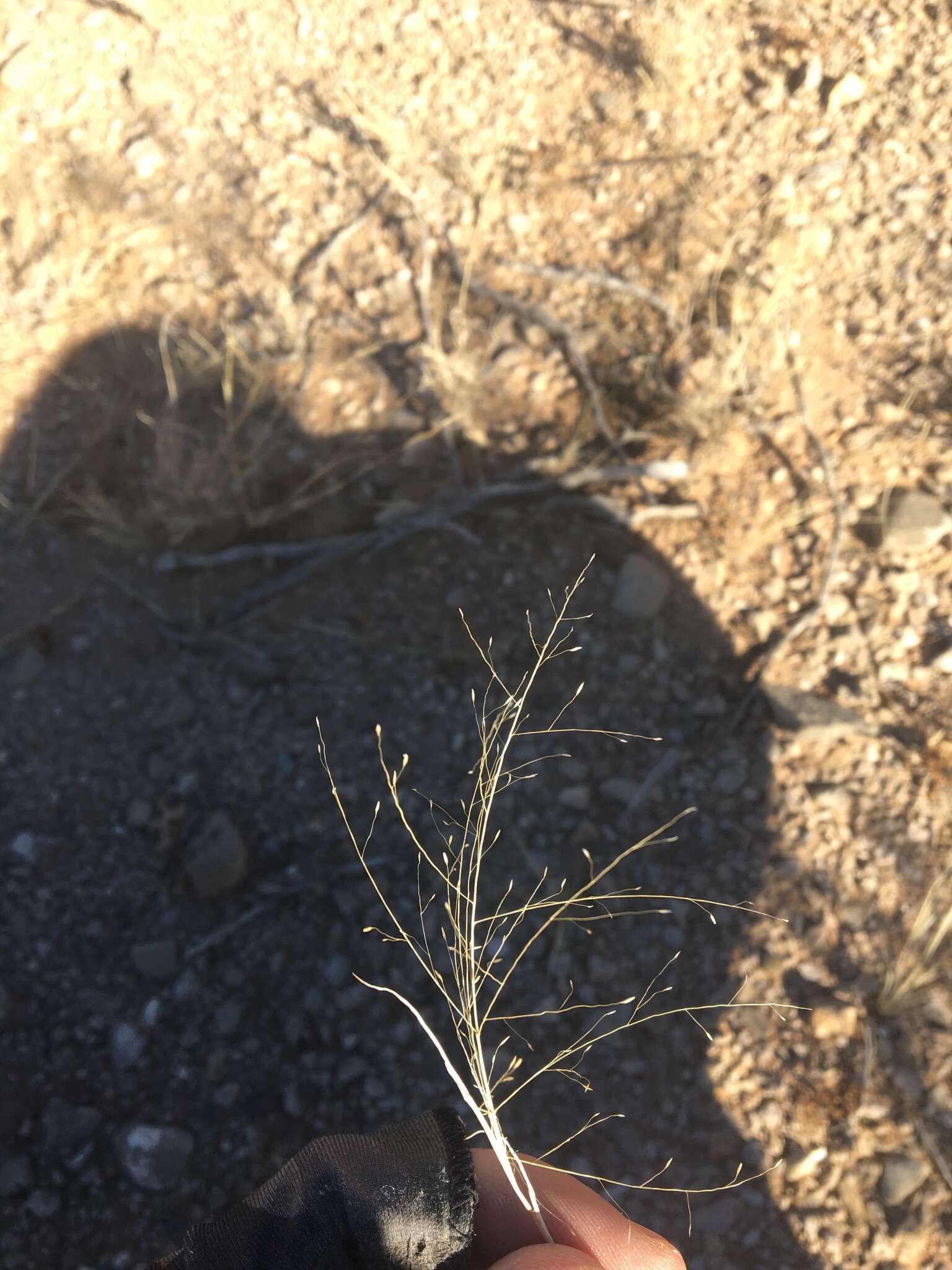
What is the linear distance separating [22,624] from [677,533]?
1.65 meters

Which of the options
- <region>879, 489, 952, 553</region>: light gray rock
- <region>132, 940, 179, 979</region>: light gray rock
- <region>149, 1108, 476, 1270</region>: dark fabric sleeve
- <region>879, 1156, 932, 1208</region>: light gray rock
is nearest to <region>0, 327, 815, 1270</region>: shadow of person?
<region>132, 940, 179, 979</region>: light gray rock

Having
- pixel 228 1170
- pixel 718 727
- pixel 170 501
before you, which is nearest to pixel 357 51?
pixel 170 501

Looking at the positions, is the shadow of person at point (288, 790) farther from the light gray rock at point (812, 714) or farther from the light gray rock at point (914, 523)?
the light gray rock at point (914, 523)

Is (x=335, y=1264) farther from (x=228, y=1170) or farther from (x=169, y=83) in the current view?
(x=169, y=83)

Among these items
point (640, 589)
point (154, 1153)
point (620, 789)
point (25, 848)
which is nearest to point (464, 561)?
point (640, 589)

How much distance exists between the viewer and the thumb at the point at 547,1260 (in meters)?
1.19

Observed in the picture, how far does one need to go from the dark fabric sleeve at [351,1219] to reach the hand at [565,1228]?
0.35 feet

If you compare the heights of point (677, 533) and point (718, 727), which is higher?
point (677, 533)

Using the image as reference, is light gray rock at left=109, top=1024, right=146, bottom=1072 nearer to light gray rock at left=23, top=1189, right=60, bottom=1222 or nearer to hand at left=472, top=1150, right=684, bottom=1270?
light gray rock at left=23, top=1189, right=60, bottom=1222

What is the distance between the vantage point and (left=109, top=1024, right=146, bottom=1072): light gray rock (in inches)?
75.7

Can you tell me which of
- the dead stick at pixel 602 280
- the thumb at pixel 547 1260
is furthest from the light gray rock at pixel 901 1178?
the dead stick at pixel 602 280

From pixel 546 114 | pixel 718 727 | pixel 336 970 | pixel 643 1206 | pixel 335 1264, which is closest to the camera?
pixel 335 1264

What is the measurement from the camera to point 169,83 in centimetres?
305

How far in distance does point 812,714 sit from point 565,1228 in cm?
114
